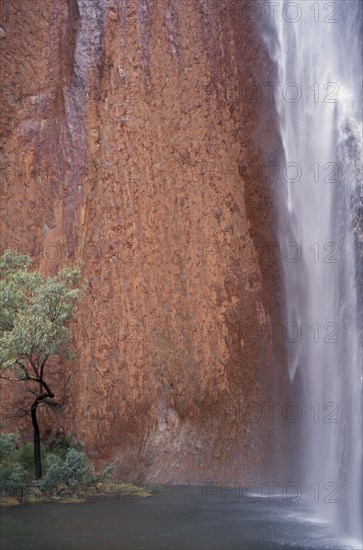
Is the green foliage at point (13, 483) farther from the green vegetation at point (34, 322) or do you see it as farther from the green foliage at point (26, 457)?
the green foliage at point (26, 457)

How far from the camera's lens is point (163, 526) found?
11.1m

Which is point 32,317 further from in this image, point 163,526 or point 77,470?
point 163,526

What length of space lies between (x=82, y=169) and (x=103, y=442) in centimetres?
916

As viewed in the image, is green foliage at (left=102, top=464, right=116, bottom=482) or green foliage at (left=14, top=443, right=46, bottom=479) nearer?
green foliage at (left=14, top=443, right=46, bottom=479)

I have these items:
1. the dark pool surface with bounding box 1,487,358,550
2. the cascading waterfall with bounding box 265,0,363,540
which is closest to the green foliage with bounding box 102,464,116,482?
the dark pool surface with bounding box 1,487,358,550

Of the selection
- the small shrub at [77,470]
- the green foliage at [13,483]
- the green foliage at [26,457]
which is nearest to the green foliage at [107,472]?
the small shrub at [77,470]

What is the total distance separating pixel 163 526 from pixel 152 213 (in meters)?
12.5

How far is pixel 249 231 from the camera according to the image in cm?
2159

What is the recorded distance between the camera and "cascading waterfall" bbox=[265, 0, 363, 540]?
1580cm

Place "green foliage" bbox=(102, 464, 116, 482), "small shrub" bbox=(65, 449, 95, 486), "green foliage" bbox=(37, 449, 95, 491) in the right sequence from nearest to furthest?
"green foliage" bbox=(37, 449, 95, 491), "small shrub" bbox=(65, 449, 95, 486), "green foliage" bbox=(102, 464, 116, 482)

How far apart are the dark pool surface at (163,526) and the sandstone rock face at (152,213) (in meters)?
4.71

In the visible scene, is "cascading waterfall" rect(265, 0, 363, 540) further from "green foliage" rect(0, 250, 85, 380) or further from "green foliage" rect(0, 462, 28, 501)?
"green foliage" rect(0, 250, 85, 380)

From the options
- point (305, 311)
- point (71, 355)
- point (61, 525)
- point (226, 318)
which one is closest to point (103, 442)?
point (71, 355)

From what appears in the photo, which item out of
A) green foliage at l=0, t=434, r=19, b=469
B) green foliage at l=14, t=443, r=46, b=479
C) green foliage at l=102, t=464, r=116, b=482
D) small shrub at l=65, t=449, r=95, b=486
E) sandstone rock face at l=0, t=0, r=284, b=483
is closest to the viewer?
small shrub at l=65, t=449, r=95, b=486
